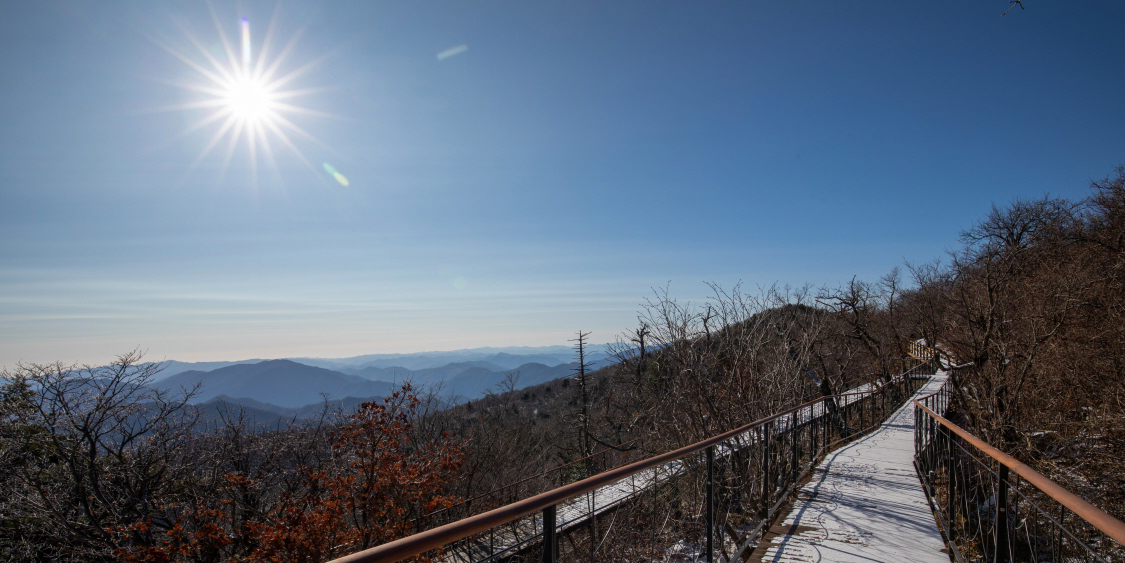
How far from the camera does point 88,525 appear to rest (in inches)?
364

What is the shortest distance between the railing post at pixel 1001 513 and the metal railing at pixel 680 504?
1.65 m

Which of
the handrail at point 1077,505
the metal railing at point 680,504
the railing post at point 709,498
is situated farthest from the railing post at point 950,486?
the railing post at point 709,498

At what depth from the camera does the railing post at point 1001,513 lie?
113 inches

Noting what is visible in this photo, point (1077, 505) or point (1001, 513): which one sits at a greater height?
point (1077, 505)

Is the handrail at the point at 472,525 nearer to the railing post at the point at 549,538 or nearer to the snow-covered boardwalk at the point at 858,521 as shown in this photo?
the railing post at the point at 549,538

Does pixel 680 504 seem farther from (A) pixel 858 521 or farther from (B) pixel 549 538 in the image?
(B) pixel 549 538

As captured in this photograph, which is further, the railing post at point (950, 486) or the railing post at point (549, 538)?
the railing post at point (950, 486)

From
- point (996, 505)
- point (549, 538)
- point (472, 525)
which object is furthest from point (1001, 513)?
point (472, 525)

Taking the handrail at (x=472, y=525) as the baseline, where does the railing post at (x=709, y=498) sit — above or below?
below

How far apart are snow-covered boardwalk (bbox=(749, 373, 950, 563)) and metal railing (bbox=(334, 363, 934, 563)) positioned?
27 cm

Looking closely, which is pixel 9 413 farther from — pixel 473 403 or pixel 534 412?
pixel 534 412

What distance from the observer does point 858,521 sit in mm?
5160

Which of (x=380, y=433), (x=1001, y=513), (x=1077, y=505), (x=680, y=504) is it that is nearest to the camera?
(x=1077, y=505)

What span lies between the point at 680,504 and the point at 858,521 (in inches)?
159
